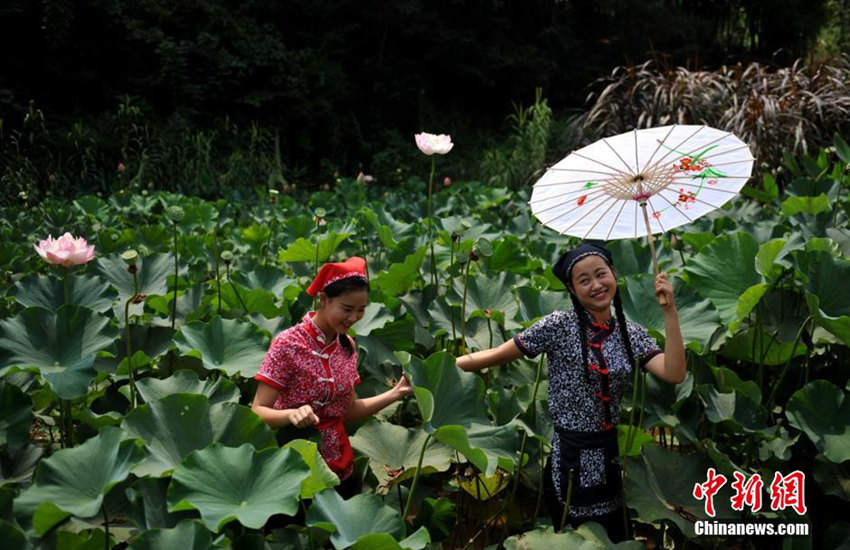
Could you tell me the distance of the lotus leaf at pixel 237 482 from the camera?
4.29 ft

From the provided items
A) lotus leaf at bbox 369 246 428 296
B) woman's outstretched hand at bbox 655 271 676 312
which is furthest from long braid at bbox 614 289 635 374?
lotus leaf at bbox 369 246 428 296

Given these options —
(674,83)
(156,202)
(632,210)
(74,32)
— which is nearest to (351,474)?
(632,210)

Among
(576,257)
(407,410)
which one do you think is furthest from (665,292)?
(407,410)

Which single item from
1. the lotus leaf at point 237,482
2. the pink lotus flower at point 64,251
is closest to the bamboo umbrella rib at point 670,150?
the lotus leaf at point 237,482

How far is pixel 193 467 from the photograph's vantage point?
4.44 ft

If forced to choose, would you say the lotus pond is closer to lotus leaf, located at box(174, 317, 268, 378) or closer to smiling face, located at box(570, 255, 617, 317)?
lotus leaf, located at box(174, 317, 268, 378)

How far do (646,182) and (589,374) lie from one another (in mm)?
446

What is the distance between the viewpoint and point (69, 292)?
6.96 feet

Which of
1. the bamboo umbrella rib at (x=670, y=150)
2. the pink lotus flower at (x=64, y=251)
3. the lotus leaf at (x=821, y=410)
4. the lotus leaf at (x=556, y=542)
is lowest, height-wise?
the lotus leaf at (x=556, y=542)

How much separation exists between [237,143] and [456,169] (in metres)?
3.05

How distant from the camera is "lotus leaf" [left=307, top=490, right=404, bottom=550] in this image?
4.38 feet

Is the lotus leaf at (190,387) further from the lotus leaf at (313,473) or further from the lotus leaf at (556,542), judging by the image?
the lotus leaf at (556,542)

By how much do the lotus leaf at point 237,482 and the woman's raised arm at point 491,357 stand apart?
0.54m

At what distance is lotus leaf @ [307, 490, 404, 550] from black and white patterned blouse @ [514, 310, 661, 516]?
492 mm
